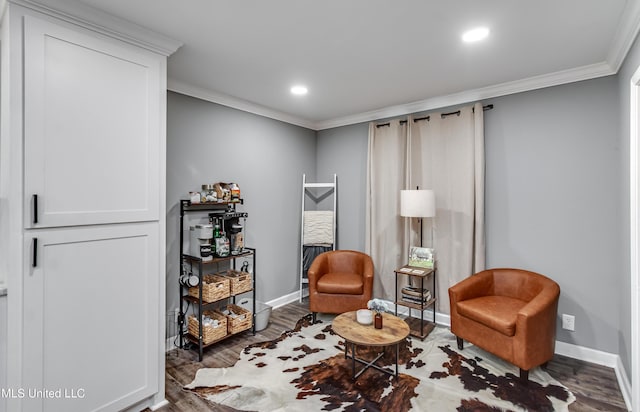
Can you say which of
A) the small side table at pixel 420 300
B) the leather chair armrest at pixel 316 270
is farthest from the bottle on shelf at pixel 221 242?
the small side table at pixel 420 300

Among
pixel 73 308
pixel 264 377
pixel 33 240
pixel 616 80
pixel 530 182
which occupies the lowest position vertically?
pixel 264 377

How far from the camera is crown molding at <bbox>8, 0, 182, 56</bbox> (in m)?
1.72

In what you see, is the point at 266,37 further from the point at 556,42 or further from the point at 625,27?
the point at 625,27

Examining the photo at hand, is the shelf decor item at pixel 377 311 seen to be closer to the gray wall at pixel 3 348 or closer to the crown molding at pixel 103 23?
the gray wall at pixel 3 348

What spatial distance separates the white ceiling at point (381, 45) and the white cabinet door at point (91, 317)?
1.43 m

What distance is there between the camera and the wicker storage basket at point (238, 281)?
3.14 meters

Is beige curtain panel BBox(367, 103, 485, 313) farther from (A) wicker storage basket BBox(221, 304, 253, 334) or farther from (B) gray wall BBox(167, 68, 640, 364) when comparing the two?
(A) wicker storage basket BBox(221, 304, 253, 334)

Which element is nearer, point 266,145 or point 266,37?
point 266,37

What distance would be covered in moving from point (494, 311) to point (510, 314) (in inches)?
4.6

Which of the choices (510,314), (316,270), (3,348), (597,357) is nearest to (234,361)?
(316,270)

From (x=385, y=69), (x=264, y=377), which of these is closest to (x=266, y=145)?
(x=385, y=69)

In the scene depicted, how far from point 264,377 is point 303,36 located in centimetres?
261

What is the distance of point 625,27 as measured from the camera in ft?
6.65

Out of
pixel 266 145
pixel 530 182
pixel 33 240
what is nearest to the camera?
pixel 33 240
